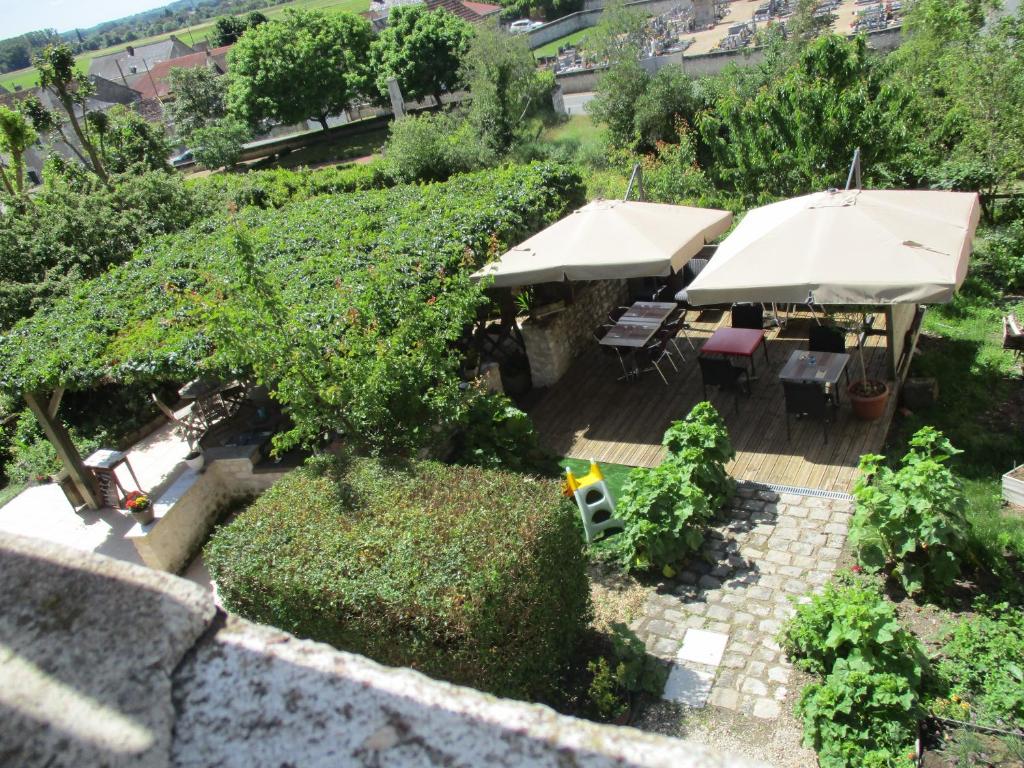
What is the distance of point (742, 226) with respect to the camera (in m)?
8.95

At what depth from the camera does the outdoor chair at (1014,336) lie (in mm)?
8516

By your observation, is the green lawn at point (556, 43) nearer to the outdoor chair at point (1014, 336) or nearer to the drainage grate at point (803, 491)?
the outdoor chair at point (1014, 336)

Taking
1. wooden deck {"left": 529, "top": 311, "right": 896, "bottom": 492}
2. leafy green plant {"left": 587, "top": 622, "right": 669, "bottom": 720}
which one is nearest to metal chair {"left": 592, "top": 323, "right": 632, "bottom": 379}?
wooden deck {"left": 529, "top": 311, "right": 896, "bottom": 492}

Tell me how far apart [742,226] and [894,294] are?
2.58 m

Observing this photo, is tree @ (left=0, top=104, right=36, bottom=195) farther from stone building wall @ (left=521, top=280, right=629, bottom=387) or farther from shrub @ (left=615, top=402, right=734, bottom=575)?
shrub @ (left=615, top=402, right=734, bottom=575)

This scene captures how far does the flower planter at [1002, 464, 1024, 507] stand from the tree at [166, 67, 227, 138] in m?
52.1

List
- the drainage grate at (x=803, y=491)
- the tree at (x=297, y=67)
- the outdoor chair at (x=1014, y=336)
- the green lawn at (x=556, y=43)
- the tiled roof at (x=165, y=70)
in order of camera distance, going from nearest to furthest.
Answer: the drainage grate at (x=803, y=491) < the outdoor chair at (x=1014, y=336) < the tree at (x=297, y=67) < the green lawn at (x=556, y=43) < the tiled roof at (x=165, y=70)

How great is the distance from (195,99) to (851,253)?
51.9 meters

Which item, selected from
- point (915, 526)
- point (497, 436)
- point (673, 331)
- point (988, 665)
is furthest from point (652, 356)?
point (988, 665)

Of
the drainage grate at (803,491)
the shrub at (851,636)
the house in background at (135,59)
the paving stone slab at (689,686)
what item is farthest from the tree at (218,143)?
the house in background at (135,59)

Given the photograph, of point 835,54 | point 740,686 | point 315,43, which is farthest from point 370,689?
point 315,43

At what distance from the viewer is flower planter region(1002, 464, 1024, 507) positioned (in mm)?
6285

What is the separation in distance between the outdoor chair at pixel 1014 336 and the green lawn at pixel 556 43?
57097 millimetres

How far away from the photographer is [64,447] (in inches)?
381
